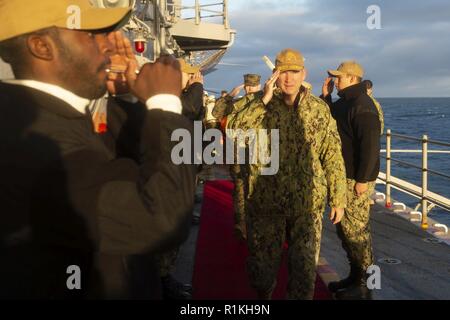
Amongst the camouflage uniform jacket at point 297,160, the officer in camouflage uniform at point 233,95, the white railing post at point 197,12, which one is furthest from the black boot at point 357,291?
the white railing post at point 197,12

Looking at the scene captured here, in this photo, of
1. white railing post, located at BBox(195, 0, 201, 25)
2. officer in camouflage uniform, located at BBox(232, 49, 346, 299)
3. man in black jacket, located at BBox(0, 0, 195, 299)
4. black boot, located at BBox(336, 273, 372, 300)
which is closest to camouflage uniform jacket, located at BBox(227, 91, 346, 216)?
officer in camouflage uniform, located at BBox(232, 49, 346, 299)

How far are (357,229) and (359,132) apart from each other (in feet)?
2.86

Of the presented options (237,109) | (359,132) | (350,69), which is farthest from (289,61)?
(237,109)

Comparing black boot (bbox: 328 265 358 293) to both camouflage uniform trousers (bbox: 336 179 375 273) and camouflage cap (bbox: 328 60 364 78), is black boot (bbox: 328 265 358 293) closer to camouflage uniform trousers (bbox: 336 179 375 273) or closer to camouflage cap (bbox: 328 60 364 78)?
camouflage uniform trousers (bbox: 336 179 375 273)

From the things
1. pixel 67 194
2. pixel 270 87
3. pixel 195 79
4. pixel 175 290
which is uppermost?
pixel 195 79

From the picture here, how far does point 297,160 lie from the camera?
352 centimetres

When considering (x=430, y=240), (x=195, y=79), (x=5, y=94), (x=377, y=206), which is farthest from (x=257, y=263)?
(x=377, y=206)

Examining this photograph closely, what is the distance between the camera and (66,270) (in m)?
1.35

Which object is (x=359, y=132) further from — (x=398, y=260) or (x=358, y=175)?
(x=398, y=260)

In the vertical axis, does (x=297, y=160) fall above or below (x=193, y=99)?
below

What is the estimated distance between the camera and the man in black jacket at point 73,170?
3.86 feet

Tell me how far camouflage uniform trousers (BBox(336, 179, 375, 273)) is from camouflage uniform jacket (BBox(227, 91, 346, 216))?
69cm

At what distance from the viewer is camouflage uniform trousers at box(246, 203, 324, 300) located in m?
3.45

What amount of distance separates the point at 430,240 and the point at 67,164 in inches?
223
